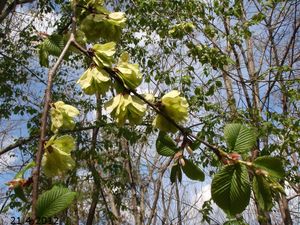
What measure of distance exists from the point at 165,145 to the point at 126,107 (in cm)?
9

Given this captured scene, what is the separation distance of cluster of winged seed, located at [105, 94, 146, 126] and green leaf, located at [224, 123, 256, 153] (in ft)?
0.37

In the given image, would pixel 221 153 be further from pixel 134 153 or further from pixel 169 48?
pixel 134 153

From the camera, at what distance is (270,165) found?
1.46 ft

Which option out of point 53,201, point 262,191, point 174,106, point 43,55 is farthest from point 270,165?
point 43,55

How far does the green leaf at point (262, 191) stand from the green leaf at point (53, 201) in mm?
214

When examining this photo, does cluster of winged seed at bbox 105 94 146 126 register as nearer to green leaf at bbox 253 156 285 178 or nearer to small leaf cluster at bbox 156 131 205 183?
small leaf cluster at bbox 156 131 205 183

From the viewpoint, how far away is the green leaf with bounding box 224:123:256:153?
482 mm

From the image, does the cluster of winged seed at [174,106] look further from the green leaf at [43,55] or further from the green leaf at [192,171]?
the green leaf at [43,55]

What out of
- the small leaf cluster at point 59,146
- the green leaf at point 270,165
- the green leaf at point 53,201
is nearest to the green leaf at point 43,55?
the small leaf cluster at point 59,146

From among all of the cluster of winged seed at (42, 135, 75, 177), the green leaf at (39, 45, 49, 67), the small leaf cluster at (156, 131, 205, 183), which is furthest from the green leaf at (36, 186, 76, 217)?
the green leaf at (39, 45, 49, 67)

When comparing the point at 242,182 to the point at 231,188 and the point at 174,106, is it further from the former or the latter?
the point at 174,106

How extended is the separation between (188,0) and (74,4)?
8.47ft

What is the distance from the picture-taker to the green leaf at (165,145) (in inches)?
21.1

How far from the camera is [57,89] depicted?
446cm
